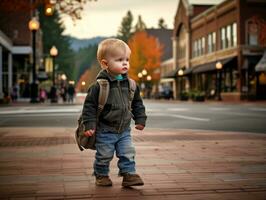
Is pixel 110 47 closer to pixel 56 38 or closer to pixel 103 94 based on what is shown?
pixel 103 94

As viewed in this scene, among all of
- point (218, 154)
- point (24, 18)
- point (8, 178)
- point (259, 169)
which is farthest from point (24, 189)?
point (24, 18)

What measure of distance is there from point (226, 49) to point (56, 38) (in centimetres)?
5720

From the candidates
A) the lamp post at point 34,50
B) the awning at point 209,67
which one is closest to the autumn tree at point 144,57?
the awning at point 209,67

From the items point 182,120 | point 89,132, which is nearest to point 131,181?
point 89,132

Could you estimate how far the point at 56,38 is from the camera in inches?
3839

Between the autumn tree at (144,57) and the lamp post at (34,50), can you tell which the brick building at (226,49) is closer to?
the autumn tree at (144,57)

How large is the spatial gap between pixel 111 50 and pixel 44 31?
306 feet

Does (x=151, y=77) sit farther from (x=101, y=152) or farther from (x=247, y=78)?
(x=101, y=152)

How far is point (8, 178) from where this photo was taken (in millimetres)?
5543

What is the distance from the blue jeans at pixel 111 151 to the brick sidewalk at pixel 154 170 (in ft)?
0.65

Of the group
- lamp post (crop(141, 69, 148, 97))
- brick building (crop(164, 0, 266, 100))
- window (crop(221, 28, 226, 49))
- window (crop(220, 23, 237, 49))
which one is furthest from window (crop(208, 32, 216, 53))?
lamp post (crop(141, 69, 148, 97))

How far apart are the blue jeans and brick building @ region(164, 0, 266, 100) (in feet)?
97.0

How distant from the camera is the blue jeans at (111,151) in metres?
5.07

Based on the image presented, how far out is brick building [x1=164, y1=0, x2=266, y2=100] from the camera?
41.9m
